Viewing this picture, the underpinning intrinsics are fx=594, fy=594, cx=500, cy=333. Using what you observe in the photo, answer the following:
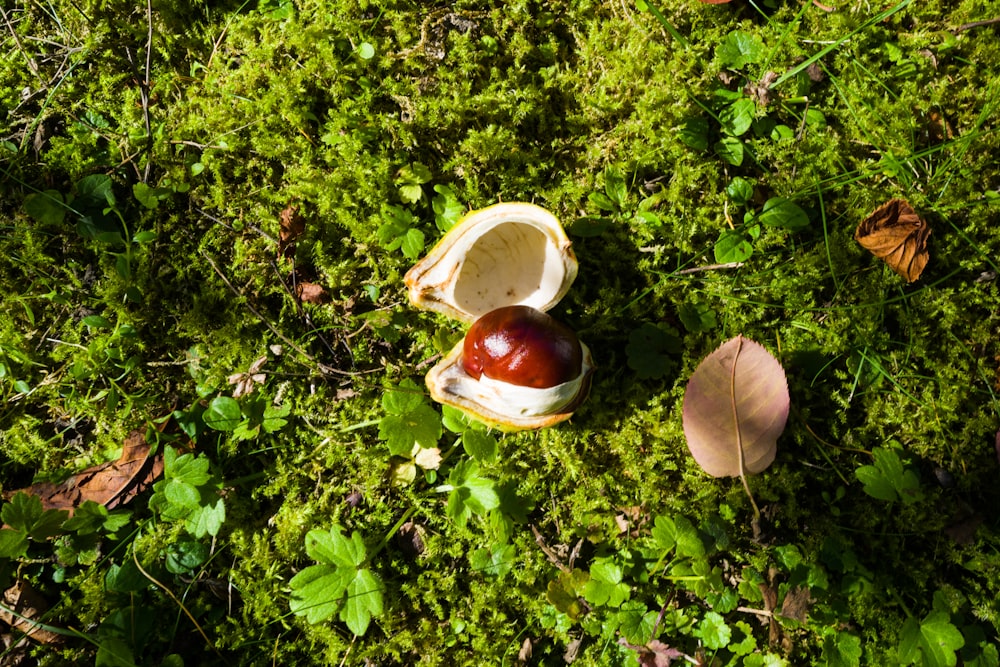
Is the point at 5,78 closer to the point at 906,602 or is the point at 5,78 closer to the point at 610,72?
the point at 610,72

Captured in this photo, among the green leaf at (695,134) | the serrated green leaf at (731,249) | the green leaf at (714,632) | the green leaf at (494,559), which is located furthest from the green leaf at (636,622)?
the green leaf at (695,134)

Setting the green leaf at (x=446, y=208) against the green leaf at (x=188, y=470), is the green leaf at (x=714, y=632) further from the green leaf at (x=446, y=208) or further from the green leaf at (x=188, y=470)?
the green leaf at (x=188, y=470)

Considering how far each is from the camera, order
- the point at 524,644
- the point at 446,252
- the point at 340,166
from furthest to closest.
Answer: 1. the point at 340,166
2. the point at 524,644
3. the point at 446,252

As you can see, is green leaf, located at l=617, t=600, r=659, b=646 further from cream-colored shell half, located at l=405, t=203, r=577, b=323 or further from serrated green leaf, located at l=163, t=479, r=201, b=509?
serrated green leaf, located at l=163, t=479, r=201, b=509

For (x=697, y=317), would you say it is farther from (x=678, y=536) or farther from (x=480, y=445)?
(x=480, y=445)

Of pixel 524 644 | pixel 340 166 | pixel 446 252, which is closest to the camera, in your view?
pixel 446 252

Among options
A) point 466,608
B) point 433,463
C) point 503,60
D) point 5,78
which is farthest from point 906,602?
point 5,78

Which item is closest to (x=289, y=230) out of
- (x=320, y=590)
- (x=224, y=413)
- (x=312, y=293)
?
(x=312, y=293)

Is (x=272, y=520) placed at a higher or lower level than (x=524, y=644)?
higher
